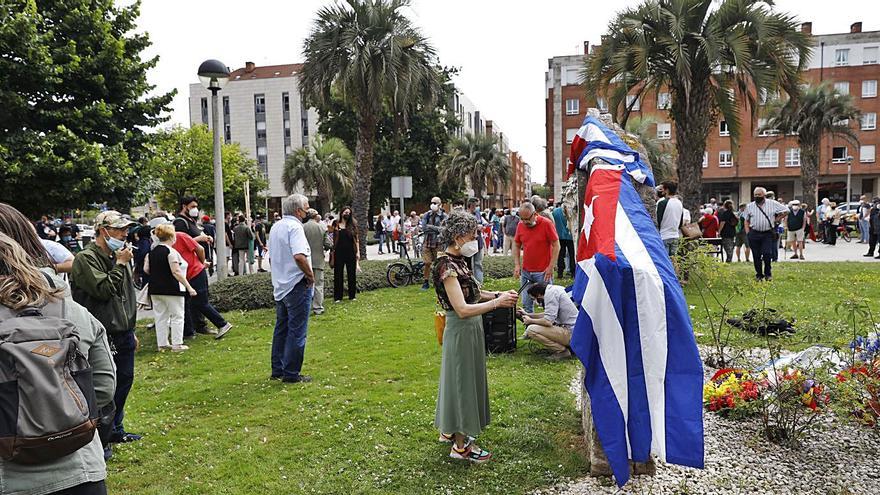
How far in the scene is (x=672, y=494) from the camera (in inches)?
148

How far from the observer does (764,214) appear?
35.4ft

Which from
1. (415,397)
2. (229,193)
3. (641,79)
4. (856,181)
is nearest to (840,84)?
(856,181)

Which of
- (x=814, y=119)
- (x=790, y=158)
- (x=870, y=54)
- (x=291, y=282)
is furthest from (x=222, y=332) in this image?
(x=870, y=54)

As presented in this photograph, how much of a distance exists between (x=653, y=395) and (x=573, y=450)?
1.24m

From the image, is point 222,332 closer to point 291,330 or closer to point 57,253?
point 291,330

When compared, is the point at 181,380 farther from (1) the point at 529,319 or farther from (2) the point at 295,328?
(1) the point at 529,319

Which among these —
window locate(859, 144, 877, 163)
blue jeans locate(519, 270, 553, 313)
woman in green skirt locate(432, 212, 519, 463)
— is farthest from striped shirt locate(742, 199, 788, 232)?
window locate(859, 144, 877, 163)

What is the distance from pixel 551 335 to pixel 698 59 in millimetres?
9929

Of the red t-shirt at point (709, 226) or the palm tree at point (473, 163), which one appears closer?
the red t-shirt at point (709, 226)

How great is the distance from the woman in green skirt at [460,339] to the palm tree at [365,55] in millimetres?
13173

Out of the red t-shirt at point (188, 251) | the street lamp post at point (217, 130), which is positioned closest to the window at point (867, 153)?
the street lamp post at point (217, 130)

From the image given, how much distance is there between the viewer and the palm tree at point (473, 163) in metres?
40.6

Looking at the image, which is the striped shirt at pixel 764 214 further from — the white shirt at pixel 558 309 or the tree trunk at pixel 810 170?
the tree trunk at pixel 810 170

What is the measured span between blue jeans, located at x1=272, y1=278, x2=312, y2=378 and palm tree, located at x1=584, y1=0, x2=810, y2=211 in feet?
34.9
